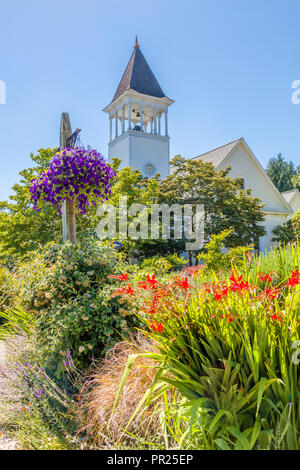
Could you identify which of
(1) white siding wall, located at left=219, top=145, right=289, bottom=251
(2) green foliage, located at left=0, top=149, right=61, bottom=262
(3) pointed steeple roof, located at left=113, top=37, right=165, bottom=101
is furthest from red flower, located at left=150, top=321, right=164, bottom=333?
(3) pointed steeple roof, located at left=113, top=37, right=165, bottom=101

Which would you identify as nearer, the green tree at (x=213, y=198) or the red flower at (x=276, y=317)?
the red flower at (x=276, y=317)

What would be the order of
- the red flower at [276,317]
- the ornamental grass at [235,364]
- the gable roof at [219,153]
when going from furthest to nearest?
the gable roof at [219,153] < the red flower at [276,317] < the ornamental grass at [235,364]

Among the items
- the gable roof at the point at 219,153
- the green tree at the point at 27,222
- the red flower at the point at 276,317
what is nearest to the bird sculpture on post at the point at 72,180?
the red flower at the point at 276,317

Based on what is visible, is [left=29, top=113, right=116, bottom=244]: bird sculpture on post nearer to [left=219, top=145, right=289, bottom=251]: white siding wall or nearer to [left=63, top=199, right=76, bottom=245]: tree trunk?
[left=63, top=199, right=76, bottom=245]: tree trunk

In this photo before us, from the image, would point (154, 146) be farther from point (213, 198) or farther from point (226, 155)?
point (213, 198)

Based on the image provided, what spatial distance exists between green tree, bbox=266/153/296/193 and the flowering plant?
4455cm

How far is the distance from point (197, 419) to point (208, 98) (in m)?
9.60

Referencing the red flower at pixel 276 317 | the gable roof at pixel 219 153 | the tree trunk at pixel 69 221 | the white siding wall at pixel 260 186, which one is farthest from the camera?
the white siding wall at pixel 260 186

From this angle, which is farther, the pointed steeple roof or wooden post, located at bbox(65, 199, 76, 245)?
the pointed steeple roof

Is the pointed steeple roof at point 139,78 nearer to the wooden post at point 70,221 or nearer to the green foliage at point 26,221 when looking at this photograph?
the green foliage at point 26,221

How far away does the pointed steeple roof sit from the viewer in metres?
21.8

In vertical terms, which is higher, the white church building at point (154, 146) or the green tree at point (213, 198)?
the white church building at point (154, 146)

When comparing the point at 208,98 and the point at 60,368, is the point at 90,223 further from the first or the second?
the point at 60,368

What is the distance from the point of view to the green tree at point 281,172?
4494cm
